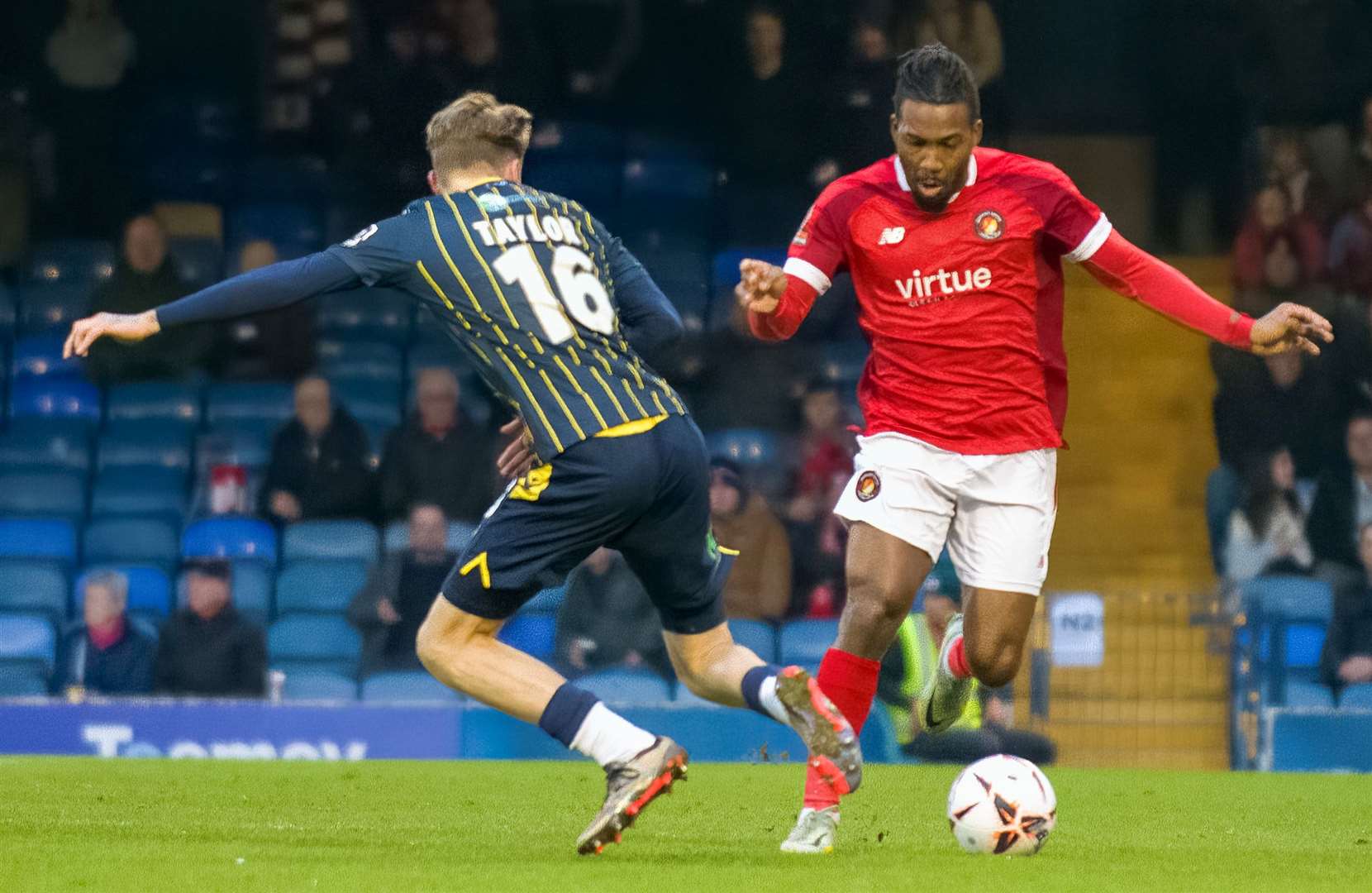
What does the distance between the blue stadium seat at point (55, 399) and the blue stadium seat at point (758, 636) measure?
479cm

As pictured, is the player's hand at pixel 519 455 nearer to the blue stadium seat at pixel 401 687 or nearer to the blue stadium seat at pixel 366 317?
the blue stadium seat at pixel 401 687

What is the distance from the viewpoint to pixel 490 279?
5066 millimetres

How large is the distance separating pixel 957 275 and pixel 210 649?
6349 millimetres

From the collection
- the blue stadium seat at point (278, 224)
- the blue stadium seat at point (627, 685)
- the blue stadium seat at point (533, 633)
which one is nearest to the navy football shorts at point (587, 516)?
the blue stadium seat at point (627, 685)

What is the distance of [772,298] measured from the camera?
203 inches

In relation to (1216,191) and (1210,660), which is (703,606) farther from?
(1216,191)

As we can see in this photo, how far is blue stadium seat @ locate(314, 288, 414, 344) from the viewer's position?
13594 millimetres

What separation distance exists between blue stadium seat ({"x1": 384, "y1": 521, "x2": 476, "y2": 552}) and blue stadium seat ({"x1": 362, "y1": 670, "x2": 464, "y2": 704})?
0.72 meters

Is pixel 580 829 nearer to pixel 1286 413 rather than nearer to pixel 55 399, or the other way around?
pixel 1286 413

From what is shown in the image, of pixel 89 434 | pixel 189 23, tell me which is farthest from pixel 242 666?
pixel 189 23

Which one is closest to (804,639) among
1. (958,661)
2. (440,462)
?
(440,462)

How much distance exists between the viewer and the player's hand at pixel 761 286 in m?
5.07

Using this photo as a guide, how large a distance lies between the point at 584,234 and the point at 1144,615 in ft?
20.9

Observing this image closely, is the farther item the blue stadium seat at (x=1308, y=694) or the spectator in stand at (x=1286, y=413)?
the spectator in stand at (x=1286, y=413)
